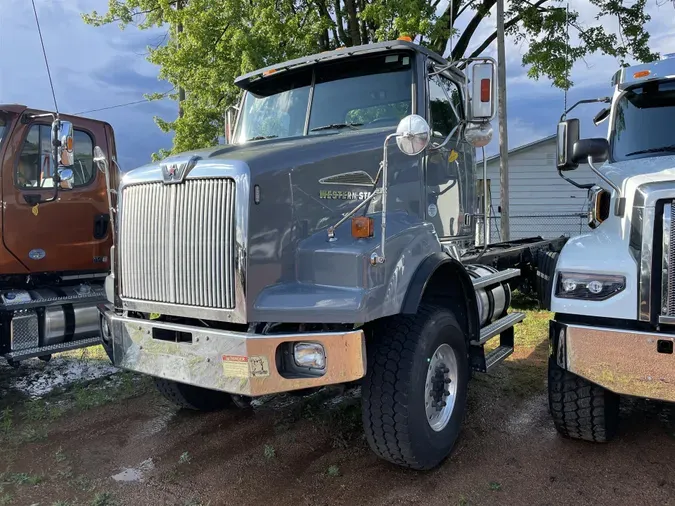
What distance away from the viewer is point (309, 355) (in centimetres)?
304

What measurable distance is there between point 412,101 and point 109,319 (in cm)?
266

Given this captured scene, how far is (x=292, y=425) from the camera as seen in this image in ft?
14.2

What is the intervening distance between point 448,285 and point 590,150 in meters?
1.91

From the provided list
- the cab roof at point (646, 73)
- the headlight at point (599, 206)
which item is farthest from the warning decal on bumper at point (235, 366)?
the cab roof at point (646, 73)

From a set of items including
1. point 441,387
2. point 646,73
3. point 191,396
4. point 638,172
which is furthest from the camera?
point 646,73

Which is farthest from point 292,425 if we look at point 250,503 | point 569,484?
point 569,484

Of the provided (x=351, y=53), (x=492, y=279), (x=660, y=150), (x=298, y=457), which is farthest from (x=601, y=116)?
(x=298, y=457)

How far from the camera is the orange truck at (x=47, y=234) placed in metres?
4.93

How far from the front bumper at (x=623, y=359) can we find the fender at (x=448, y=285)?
0.74m

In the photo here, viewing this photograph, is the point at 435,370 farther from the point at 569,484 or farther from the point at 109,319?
the point at 109,319

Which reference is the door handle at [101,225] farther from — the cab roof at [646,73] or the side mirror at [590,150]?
the cab roof at [646,73]

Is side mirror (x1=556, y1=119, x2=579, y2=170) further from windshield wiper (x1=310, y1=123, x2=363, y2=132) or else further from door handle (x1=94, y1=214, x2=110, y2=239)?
door handle (x1=94, y1=214, x2=110, y2=239)

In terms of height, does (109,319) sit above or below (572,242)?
below

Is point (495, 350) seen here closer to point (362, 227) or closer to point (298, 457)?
point (298, 457)
